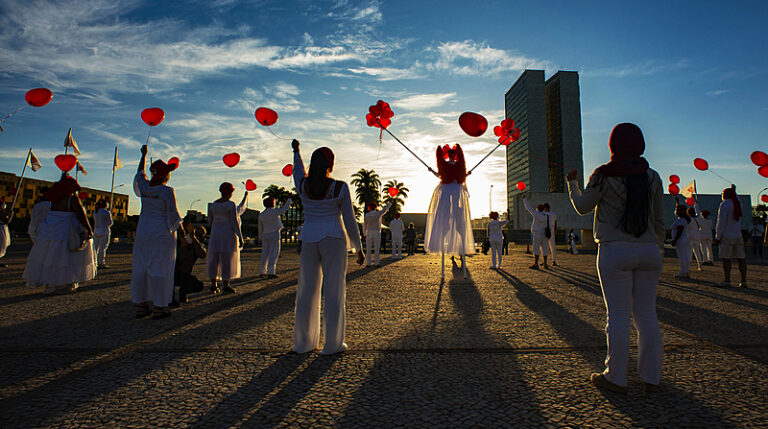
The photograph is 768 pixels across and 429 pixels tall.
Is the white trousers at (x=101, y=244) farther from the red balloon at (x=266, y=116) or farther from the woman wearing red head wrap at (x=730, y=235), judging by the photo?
the woman wearing red head wrap at (x=730, y=235)

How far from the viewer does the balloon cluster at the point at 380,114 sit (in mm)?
9797

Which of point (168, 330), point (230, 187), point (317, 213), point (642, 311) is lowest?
point (168, 330)

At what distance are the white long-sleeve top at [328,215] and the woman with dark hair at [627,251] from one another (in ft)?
6.90

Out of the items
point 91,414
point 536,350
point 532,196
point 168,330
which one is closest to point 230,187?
point 168,330

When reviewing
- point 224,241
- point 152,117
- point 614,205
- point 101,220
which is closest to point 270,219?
point 224,241

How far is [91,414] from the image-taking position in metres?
2.31

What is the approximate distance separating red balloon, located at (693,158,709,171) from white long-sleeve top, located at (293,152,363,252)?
17.5 m

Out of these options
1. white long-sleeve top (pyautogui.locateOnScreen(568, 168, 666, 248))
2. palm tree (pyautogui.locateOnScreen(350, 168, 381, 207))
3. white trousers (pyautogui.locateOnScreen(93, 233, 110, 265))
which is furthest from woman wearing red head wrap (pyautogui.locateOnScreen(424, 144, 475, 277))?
palm tree (pyautogui.locateOnScreen(350, 168, 381, 207))

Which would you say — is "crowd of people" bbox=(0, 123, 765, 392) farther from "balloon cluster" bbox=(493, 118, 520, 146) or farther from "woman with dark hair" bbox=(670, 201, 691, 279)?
"balloon cluster" bbox=(493, 118, 520, 146)

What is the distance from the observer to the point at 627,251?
2748 mm

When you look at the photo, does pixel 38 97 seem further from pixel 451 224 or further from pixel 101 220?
pixel 451 224

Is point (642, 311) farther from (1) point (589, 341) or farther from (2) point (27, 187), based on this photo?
(2) point (27, 187)

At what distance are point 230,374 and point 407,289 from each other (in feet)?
16.4

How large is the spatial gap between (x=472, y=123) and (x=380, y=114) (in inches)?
91.9
